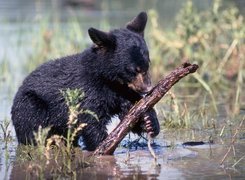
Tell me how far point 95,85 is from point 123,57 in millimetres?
398

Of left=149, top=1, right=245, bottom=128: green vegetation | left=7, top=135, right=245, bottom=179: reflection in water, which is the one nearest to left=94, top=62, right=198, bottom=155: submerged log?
left=7, top=135, right=245, bottom=179: reflection in water

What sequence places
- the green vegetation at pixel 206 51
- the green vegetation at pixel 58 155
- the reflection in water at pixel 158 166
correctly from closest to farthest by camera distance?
1. the green vegetation at pixel 58 155
2. the reflection in water at pixel 158 166
3. the green vegetation at pixel 206 51

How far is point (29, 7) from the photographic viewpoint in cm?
1905

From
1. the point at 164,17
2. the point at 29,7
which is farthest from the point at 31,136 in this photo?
the point at 29,7

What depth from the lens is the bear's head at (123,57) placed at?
656 cm

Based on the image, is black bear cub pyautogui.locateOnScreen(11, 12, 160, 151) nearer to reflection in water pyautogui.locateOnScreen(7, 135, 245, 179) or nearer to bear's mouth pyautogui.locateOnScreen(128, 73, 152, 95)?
bear's mouth pyautogui.locateOnScreen(128, 73, 152, 95)

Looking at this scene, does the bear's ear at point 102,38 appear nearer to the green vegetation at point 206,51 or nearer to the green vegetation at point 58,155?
the green vegetation at point 58,155

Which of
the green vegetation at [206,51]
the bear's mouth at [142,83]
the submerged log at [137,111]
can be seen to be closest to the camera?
the submerged log at [137,111]

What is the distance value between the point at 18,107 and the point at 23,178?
1.34 meters

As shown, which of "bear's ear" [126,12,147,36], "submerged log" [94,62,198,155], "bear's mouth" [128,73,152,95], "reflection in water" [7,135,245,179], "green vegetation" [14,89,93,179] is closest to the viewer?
"green vegetation" [14,89,93,179]

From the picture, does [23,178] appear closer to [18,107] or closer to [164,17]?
[18,107]

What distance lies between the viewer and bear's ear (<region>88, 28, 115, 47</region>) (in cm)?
664

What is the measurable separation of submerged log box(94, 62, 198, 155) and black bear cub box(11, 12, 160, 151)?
0.16m

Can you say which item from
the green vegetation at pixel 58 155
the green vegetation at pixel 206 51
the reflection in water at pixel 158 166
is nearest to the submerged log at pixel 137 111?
the reflection in water at pixel 158 166
